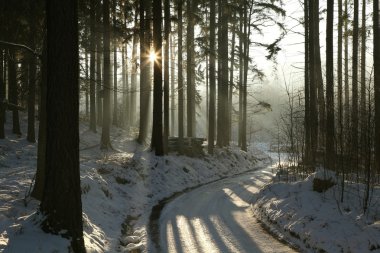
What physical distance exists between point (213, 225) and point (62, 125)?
4.90 m

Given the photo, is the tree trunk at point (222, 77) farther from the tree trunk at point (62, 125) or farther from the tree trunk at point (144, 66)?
the tree trunk at point (62, 125)

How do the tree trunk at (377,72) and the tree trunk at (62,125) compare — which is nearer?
the tree trunk at (62,125)

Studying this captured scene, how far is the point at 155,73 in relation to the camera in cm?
1812

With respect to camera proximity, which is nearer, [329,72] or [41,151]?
[41,151]

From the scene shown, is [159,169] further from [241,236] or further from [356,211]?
[356,211]

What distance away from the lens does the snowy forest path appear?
8138mm

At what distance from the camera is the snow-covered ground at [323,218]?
23.5 ft

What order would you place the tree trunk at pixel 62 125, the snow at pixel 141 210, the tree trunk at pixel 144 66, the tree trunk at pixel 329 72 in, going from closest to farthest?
the tree trunk at pixel 62 125 < the snow at pixel 141 210 < the tree trunk at pixel 329 72 < the tree trunk at pixel 144 66

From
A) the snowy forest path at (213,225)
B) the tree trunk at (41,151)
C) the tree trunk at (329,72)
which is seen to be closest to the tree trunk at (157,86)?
the snowy forest path at (213,225)

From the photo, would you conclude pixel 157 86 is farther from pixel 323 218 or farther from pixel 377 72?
pixel 323 218

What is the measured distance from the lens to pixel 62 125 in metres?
6.65

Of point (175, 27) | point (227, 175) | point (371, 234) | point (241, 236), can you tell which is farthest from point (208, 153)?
point (371, 234)

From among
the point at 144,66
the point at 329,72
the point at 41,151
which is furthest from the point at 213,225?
the point at 144,66

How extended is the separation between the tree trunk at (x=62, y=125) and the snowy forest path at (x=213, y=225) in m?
2.25
